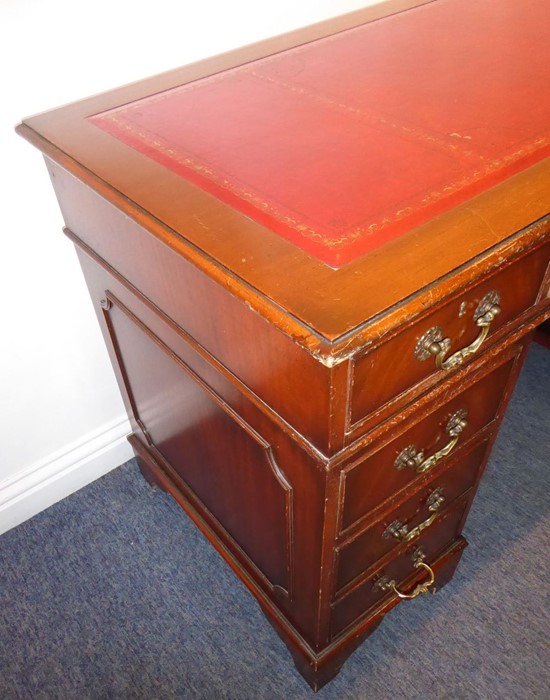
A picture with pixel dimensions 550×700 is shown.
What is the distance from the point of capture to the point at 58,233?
1.17 meters


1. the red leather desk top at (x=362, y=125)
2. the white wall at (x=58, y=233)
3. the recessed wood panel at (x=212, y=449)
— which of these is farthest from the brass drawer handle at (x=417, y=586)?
the white wall at (x=58, y=233)

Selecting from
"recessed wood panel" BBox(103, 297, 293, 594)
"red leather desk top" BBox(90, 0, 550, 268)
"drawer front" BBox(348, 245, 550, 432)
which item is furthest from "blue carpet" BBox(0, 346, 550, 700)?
"red leather desk top" BBox(90, 0, 550, 268)

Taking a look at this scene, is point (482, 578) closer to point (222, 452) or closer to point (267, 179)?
point (222, 452)

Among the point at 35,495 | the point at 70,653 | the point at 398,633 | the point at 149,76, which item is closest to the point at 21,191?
the point at 149,76

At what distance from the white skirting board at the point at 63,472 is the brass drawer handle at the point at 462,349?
1.02m

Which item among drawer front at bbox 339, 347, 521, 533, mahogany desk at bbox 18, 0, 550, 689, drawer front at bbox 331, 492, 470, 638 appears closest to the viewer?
mahogany desk at bbox 18, 0, 550, 689

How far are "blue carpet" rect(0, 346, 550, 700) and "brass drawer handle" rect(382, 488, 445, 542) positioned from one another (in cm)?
36

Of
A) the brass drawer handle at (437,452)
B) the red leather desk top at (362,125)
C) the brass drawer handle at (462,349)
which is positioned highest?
the red leather desk top at (362,125)

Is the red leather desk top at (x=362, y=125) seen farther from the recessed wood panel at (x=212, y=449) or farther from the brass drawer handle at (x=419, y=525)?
the brass drawer handle at (x=419, y=525)

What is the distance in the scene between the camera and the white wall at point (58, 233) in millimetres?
996

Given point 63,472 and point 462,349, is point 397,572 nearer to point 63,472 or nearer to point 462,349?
point 462,349

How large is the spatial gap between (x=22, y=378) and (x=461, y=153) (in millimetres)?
993

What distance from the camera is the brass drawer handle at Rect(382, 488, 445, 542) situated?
96 cm

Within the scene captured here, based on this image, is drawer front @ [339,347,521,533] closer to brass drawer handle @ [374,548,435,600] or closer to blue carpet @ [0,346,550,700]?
brass drawer handle @ [374,548,435,600]
